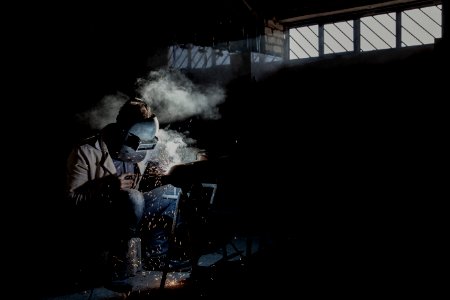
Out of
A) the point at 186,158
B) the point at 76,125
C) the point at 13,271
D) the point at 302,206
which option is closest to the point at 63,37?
the point at 76,125

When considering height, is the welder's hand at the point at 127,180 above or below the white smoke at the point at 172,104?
below

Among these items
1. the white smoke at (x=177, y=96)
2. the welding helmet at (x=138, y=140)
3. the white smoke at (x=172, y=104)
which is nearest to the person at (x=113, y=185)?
the welding helmet at (x=138, y=140)

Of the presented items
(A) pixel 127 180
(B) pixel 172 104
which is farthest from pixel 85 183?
(B) pixel 172 104

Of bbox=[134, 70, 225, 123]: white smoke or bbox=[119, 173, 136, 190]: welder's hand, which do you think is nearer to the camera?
bbox=[119, 173, 136, 190]: welder's hand

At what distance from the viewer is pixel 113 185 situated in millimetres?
6059

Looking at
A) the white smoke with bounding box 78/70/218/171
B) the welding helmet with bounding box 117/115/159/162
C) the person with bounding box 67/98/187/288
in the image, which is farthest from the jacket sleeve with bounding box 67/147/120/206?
the white smoke with bounding box 78/70/218/171

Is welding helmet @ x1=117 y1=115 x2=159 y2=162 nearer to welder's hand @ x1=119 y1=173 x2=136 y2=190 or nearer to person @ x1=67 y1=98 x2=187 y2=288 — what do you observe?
person @ x1=67 y1=98 x2=187 y2=288

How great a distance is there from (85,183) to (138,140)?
3.48 ft

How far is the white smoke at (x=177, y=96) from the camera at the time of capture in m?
11.7

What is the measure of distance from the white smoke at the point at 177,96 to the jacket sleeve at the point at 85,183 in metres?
5.94

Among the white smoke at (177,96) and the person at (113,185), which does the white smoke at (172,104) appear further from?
the person at (113,185)

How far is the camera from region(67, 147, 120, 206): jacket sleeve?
5.86m

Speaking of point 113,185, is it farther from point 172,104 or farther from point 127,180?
point 172,104

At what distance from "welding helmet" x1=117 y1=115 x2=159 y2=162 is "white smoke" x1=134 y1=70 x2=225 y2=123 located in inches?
→ 207
